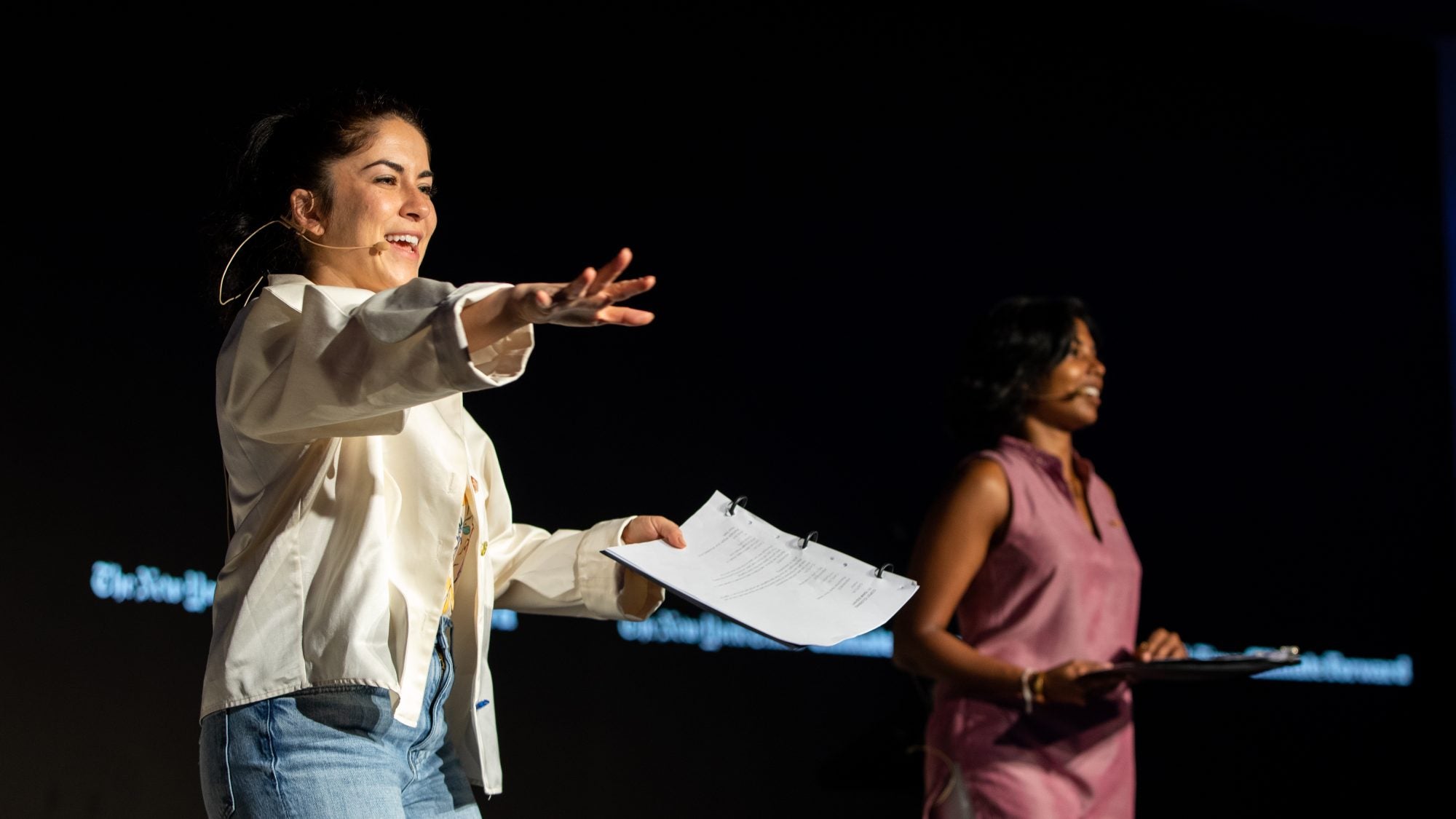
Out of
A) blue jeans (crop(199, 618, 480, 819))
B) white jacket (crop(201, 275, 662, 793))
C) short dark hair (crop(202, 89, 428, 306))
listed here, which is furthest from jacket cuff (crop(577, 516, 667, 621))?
short dark hair (crop(202, 89, 428, 306))

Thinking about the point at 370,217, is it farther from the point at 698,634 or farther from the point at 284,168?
the point at 698,634

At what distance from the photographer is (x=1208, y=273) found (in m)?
3.91

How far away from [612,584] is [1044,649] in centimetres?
98

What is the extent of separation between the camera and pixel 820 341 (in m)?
3.44

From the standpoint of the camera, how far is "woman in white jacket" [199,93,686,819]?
116 centimetres

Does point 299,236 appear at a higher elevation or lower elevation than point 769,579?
higher

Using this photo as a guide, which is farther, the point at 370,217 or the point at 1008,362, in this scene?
the point at 1008,362

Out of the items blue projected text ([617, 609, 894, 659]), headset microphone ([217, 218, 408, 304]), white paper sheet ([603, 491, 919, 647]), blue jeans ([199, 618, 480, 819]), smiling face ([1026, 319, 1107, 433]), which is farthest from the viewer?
blue projected text ([617, 609, 894, 659])

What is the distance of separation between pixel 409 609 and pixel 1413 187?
3796 mm

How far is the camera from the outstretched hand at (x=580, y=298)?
1.08 m

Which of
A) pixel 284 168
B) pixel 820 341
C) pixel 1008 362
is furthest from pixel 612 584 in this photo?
pixel 820 341

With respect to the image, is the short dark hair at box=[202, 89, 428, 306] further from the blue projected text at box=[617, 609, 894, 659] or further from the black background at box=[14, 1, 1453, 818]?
the blue projected text at box=[617, 609, 894, 659]

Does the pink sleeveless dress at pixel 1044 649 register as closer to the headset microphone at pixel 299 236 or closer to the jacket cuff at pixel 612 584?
the jacket cuff at pixel 612 584

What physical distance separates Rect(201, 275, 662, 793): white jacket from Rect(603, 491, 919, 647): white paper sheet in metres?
0.21
